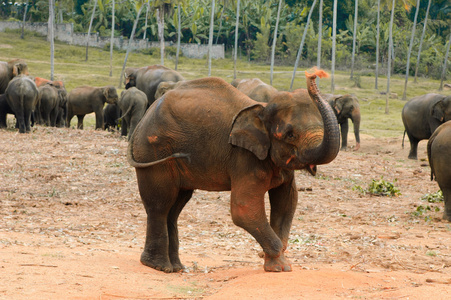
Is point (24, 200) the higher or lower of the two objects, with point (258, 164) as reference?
lower

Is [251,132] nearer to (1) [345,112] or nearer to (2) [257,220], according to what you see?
(2) [257,220]

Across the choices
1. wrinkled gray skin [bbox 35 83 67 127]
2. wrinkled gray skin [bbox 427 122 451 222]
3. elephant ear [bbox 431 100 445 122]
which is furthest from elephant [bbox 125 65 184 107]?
wrinkled gray skin [bbox 427 122 451 222]

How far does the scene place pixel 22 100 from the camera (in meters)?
18.6

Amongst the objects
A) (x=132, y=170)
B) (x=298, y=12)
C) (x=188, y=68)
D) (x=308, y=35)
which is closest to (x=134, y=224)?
(x=132, y=170)

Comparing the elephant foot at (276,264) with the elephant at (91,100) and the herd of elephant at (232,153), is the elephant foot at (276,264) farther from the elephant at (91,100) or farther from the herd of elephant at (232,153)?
the elephant at (91,100)

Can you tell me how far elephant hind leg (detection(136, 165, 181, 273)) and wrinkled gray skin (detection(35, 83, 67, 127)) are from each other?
647 inches

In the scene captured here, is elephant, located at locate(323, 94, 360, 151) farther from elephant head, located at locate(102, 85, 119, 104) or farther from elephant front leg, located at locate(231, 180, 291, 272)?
elephant front leg, located at locate(231, 180, 291, 272)

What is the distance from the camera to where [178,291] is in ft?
17.2

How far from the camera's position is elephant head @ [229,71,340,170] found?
5398 millimetres

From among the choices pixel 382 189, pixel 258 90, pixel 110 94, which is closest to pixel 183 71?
pixel 110 94

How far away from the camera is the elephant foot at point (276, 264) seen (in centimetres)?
580

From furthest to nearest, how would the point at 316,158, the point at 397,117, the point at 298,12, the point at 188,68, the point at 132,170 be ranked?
the point at 298,12
the point at 188,68
the point at 397,117
the point at 132,170
the point at 316,158

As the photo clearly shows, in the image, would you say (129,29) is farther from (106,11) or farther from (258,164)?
(258,164)

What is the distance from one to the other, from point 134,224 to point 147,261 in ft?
8.79
